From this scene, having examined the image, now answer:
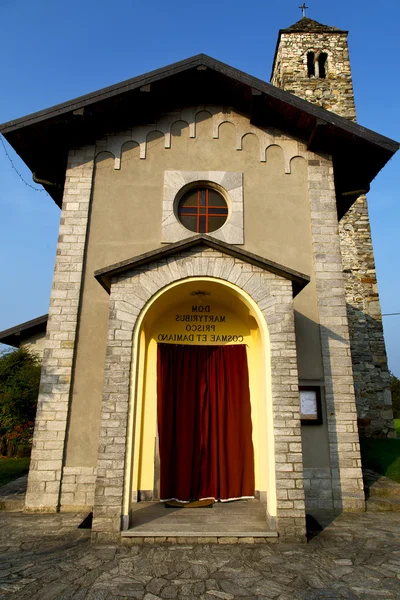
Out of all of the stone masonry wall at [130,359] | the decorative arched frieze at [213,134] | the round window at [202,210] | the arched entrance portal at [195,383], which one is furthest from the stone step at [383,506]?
the decorative arched frieze at [213,134]

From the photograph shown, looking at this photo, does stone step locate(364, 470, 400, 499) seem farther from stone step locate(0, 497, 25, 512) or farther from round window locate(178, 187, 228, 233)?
stone step locate(0, 497, 25, 512)

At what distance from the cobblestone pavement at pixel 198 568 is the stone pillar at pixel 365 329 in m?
9.22

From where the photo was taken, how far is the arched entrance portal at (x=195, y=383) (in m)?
6.27

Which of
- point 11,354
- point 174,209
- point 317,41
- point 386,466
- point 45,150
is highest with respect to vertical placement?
point 317,41

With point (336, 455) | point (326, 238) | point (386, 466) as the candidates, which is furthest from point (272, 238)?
point (386, 466)

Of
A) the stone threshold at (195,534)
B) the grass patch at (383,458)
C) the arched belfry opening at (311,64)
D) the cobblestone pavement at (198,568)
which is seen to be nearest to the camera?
the cobblestone pavement at (198,568)

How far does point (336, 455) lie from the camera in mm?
6277

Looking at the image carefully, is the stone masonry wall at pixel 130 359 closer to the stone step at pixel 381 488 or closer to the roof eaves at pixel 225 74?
the stone step at pixel 381 488

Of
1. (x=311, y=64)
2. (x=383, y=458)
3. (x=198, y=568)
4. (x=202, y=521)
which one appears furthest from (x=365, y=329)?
(x=311, y=64)

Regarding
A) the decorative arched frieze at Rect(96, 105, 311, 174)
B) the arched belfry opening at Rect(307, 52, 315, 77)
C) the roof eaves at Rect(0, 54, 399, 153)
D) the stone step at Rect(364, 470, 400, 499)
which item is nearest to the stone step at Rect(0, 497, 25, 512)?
the stone step at Rect(364, 470, 400, 499)

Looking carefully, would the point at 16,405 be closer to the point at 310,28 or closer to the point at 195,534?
the point at 195,534

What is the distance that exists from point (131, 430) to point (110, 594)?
1.84 metres

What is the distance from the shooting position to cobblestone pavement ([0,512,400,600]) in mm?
3478

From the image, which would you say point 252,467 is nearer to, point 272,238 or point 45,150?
point 272,238
